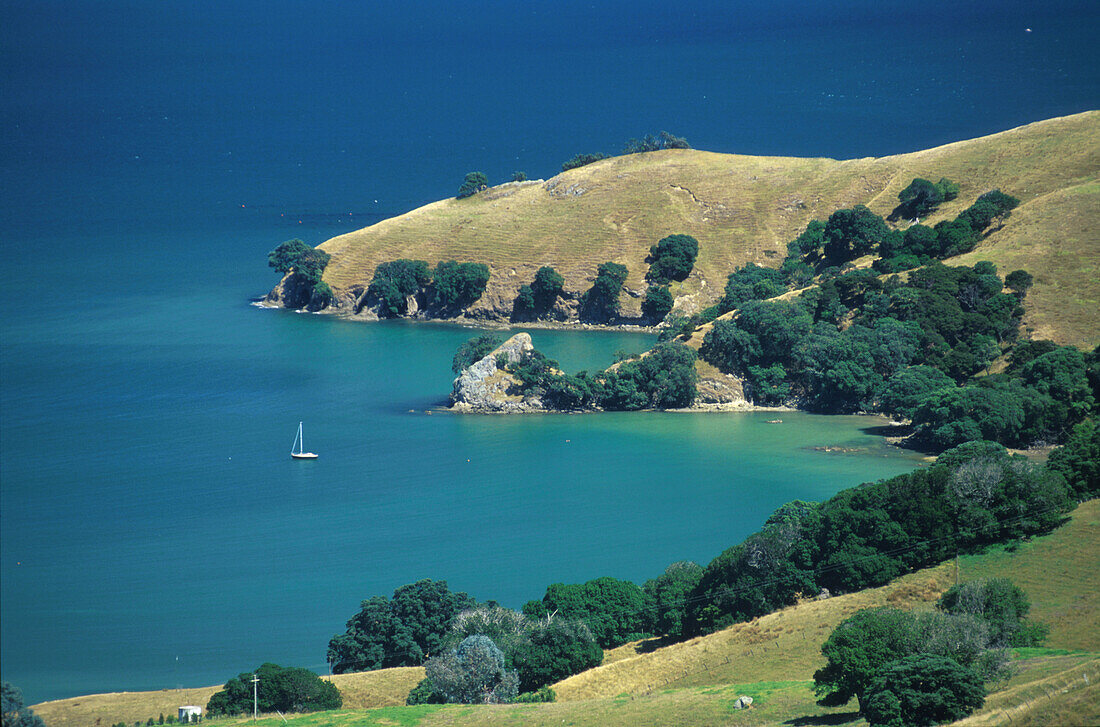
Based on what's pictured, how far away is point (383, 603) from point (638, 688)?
44.0 ft

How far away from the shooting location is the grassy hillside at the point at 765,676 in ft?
131

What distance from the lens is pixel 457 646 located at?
49.9 metres

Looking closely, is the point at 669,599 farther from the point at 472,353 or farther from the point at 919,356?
the point at 472,353

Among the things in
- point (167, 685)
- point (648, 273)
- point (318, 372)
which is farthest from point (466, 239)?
point (167, 685)

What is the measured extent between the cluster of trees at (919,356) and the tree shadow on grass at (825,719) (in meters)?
43.1

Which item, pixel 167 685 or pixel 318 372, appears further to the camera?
pixel 318 372

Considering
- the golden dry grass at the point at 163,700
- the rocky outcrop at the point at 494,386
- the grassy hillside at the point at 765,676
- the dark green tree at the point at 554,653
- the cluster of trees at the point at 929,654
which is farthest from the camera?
the rocky outcrop at the point at 494,386

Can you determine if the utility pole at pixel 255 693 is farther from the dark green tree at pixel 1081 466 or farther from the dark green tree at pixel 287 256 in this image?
the dark green tree at pixel 287 256

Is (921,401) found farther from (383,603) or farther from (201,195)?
(201,195)

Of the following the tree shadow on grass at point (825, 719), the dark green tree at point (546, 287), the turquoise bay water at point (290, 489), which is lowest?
the tree shadow on grass at point (825, 719)

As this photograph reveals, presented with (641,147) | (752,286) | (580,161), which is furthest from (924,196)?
(580,161)

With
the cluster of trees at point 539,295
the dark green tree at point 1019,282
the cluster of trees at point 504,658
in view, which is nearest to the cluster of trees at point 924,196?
the dark green tree at point 1019,282

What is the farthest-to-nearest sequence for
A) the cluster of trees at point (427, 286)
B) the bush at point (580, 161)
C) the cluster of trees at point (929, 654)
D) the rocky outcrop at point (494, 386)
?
the bush at point (580, 161) < the cluster of trees at point (427, 286) < the rocky outcrop at point (494, 386) < the cluster of trees at point (929, 654)

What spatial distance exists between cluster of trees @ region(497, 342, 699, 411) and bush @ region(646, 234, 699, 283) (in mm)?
26485
